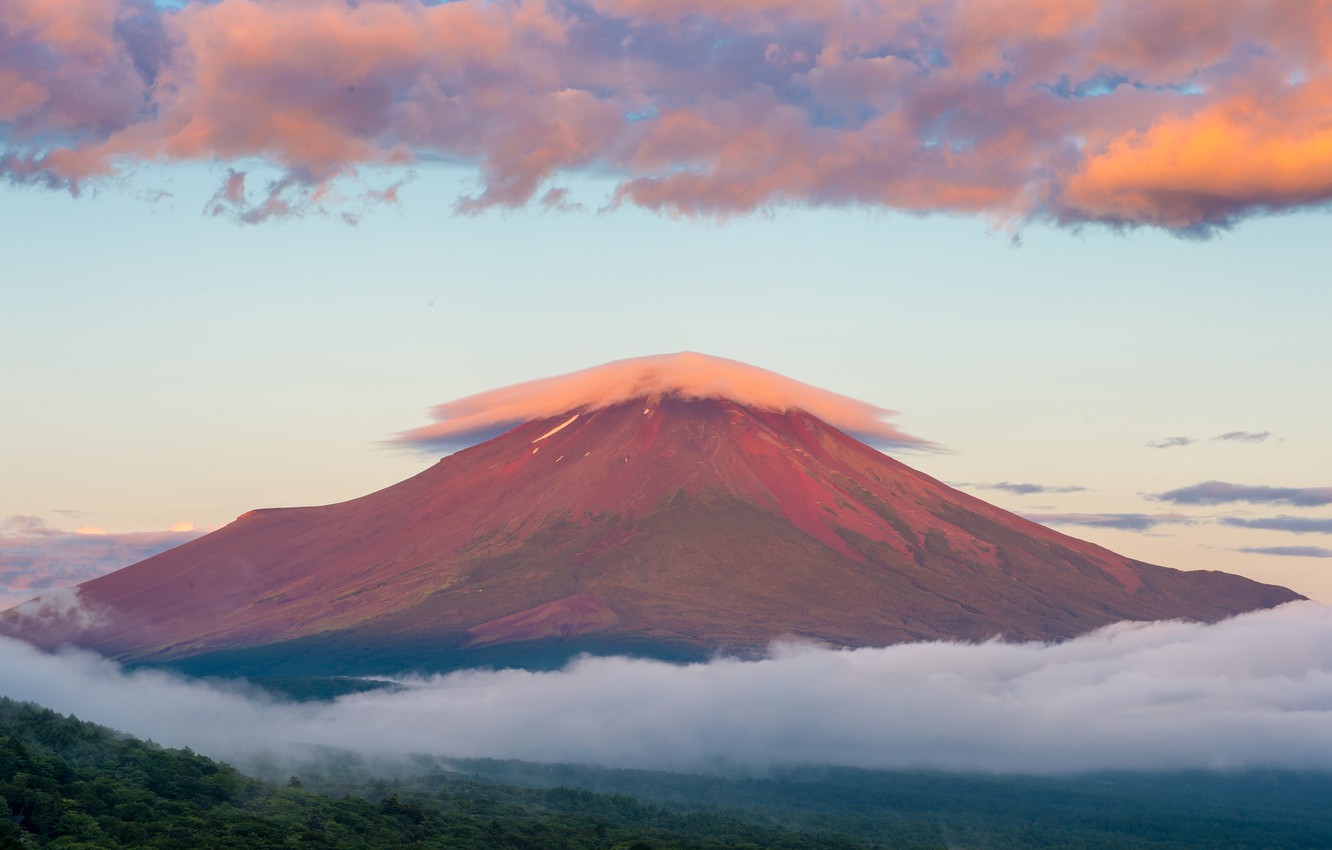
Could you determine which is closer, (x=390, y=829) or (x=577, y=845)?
(x=390, y=829)

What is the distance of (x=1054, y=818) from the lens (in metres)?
200

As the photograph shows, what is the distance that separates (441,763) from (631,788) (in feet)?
71.3

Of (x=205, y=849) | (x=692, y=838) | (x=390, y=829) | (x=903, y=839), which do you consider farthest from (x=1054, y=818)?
(x=205, y=849)

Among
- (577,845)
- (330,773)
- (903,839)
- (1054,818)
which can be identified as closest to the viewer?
(577,845)

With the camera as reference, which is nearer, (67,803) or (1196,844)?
(67,803)

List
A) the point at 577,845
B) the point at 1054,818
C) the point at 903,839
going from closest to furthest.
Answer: the point at 577,845
the point at 903,839
the point at 1054,818

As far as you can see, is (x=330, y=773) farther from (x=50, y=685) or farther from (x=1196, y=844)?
(x=1196, y=844)

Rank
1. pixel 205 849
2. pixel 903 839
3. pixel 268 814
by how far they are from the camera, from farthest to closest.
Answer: pixel 903 839
pixel 268 814
pixel 205 849

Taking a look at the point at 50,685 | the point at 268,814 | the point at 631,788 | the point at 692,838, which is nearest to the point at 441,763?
the point at 631,788

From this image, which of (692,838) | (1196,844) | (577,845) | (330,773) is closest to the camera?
(577,845)

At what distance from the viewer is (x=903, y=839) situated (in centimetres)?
16450

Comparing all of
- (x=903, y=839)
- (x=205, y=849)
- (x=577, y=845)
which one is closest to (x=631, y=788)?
(x=903, y=839)

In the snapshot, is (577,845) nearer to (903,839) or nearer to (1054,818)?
(903,839)

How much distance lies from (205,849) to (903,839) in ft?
318
